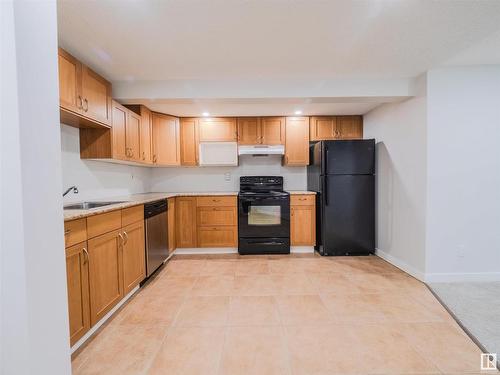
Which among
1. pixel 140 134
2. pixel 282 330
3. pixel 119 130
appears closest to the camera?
pixel 282 330

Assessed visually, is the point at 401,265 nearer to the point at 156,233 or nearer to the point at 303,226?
the point at 303,226

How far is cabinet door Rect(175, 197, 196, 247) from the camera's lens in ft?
12.2

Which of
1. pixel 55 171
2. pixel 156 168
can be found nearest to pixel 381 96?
pixel 55 171

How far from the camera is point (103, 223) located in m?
1.89

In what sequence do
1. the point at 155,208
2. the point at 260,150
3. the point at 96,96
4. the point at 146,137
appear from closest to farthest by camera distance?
the point at 96,96 < the point at 155,208 < the point at 146,137 < the point at 260,150

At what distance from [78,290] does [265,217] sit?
8.17 feet

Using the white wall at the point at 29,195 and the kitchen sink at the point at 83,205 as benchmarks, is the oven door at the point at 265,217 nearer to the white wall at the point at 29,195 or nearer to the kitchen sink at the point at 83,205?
the kitchen sink at the point at 83,205

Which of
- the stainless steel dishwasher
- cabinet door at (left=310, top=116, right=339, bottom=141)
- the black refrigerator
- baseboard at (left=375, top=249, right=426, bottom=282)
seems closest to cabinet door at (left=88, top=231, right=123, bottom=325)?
the stainless steel dishwasher

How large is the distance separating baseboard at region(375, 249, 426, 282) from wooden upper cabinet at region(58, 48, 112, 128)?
147 inches

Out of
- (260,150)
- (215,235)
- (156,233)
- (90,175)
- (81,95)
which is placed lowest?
(215,235)

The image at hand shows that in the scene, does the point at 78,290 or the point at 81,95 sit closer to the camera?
the point at 78,290

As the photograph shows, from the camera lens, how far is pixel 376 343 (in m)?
1.68

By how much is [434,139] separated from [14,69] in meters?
3.21

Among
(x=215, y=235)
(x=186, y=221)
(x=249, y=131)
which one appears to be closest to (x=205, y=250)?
(x=215, y=235)
